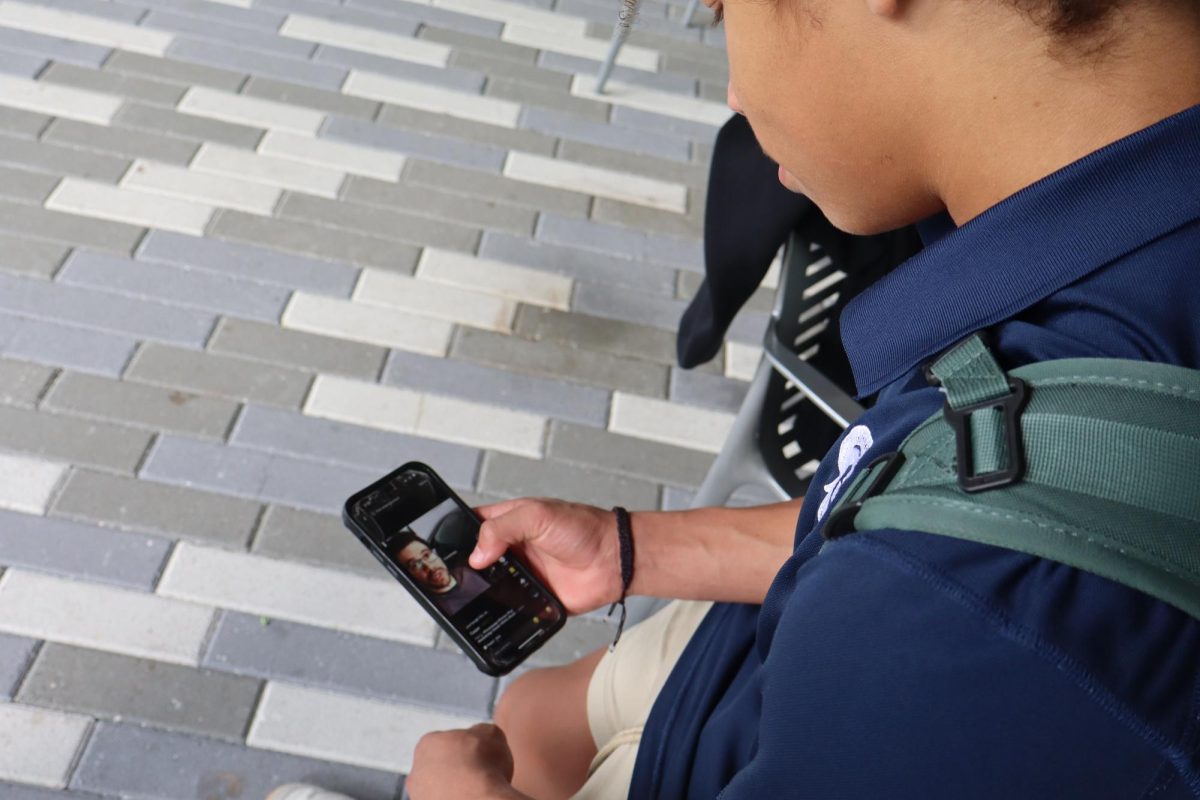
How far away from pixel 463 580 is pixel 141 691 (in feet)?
2.45

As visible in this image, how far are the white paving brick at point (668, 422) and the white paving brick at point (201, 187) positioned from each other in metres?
1.00

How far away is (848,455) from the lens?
0.85 m

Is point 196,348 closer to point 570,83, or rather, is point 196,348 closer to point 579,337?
point 579,337

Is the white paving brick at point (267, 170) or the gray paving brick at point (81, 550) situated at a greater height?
the white paving brick at point (267, 170)

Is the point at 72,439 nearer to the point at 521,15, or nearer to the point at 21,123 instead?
the point at 21,123

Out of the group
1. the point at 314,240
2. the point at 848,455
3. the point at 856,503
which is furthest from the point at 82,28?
the point at 856,503

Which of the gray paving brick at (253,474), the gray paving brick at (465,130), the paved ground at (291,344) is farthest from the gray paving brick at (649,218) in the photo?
the gray paving brick at (253,474)

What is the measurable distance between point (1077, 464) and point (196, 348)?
2.11 m

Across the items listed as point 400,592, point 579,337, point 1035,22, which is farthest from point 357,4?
point 1035,22

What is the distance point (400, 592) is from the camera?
6.78 ft

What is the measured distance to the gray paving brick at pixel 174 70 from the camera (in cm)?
313

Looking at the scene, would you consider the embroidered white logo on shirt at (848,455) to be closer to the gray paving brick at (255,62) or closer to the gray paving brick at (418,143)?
the gray paving brick at (418,143)

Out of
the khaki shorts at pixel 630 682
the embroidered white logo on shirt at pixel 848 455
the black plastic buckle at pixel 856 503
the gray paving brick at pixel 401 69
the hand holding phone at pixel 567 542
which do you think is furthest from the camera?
the gray paving brick at pixel 401 69

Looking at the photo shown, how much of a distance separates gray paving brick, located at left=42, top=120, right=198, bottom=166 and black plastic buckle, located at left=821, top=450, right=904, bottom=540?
2.53m
